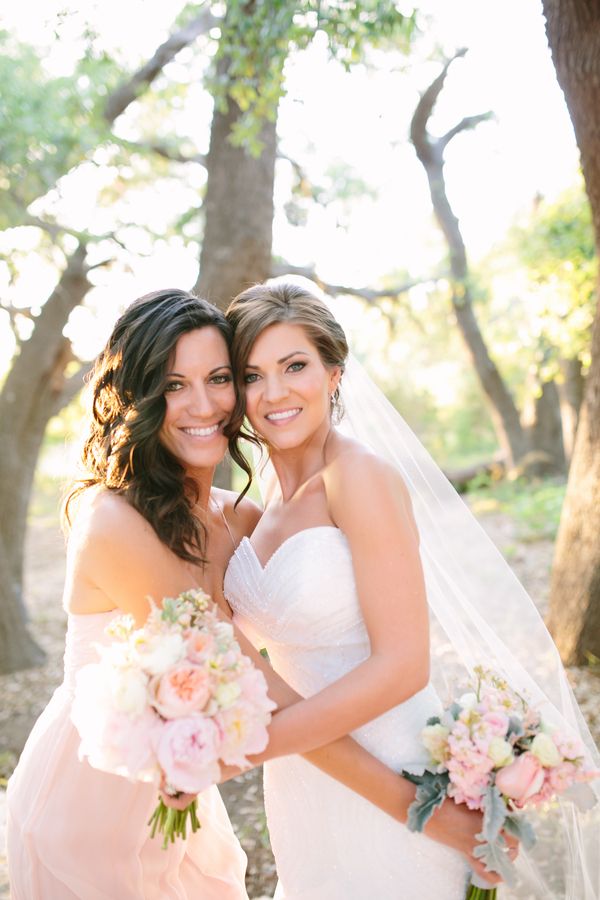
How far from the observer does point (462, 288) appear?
14016 millimetres

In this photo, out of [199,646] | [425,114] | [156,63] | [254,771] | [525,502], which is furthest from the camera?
[425,114]

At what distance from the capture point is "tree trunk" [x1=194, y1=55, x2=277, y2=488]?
615 cm

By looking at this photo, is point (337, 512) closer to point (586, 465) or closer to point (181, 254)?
point (586, 465)

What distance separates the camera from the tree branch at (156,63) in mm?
8266

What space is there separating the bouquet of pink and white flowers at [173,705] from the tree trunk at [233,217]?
4.04 meters

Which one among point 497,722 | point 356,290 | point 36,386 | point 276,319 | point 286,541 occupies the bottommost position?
point 497,722

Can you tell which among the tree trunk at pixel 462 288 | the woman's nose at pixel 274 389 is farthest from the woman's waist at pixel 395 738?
the tree trunk at pixel 462 288

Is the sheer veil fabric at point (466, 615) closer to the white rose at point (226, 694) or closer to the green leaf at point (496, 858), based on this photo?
the green leaf at point (496, 858)

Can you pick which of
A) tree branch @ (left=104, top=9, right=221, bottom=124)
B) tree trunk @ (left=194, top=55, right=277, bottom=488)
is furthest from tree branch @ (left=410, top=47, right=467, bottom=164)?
tree trunk @ (left=194, top=55, right=277, bottom=488)

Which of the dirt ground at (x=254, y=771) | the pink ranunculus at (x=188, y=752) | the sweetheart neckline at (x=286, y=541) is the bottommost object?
the dirt ground at (x=254, y=771)

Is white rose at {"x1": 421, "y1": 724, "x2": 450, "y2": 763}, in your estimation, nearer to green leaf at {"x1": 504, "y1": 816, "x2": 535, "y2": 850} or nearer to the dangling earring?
green leaf at {"x1": 504, "y1": 816, "x2": 535, "y2": 850}

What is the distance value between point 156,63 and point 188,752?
27.0 feet

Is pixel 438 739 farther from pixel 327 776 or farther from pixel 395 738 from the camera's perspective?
pixel 327 776

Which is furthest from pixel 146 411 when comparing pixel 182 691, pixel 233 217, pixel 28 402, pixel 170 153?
pixel 170 153
